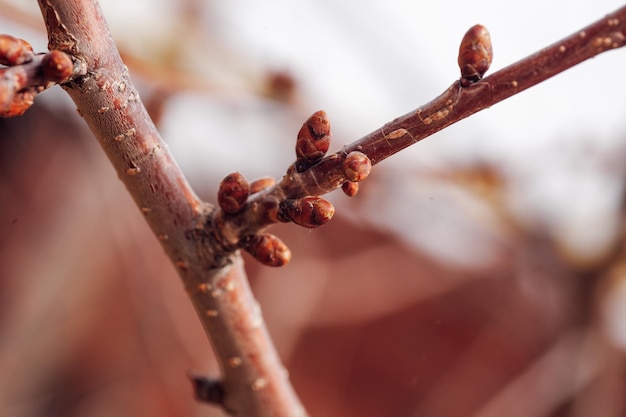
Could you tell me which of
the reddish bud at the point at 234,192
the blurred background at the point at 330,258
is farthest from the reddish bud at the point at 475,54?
the blurred background at the point at 330,258

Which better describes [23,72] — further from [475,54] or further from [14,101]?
[475,54]

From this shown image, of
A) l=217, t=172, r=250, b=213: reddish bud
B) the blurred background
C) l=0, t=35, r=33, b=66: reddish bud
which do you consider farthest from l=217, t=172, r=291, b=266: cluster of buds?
the blurred background

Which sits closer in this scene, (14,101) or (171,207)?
(14,101)

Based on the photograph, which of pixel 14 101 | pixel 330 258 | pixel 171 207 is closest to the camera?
pixel 14 101

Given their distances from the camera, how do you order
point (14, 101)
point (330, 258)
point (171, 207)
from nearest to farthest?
point (14, 101)
point (171, 207)
point (330, 258)

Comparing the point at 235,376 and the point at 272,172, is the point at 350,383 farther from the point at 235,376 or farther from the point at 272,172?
the point at 235,376

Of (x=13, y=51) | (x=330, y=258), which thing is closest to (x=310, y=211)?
(x=13, y=51)

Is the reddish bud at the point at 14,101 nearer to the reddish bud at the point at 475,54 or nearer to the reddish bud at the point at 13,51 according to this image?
the reddish bud at the point at 13,51
